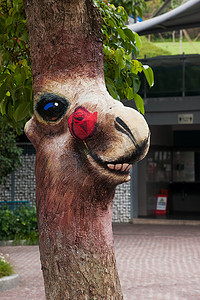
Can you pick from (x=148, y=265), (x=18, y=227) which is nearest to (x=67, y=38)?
(x=148, y=265)

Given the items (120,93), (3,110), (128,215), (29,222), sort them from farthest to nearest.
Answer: (128,215) < (29,222) < (120,93) < (3,110)

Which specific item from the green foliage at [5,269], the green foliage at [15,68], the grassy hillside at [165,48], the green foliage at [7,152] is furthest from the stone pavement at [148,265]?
the grassy hillside at [165,48]

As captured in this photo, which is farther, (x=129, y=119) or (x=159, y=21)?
Answer: (x=159, y=21)

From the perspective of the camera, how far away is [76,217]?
6.88 ft

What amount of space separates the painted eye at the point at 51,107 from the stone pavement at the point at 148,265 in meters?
6.18

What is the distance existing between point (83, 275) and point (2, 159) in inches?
518

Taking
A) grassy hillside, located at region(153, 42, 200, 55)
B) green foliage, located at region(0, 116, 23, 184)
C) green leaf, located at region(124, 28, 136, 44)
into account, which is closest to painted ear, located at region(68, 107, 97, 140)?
green leaf, located at region(124, 28, 136, 44)

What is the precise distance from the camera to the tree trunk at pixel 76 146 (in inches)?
78.5

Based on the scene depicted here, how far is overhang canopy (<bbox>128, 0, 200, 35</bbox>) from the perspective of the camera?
667 inches

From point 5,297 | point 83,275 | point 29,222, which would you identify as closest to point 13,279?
point 5,297

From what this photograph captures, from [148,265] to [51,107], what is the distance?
30.0 feet

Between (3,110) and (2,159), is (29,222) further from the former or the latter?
(3,110)

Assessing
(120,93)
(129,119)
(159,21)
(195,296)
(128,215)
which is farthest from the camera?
(128,215)

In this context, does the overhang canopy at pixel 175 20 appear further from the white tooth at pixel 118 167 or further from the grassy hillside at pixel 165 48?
the grassy hillside at pixel 165 48
